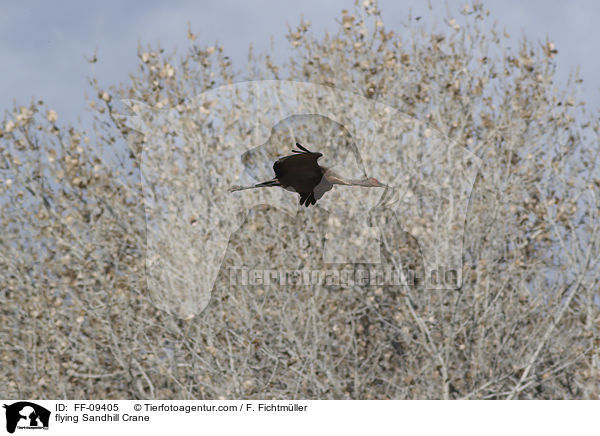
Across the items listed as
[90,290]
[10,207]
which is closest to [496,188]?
[90,290]

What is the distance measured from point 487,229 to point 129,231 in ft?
11.8

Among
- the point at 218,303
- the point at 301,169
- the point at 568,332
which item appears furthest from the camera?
the point at 568,332

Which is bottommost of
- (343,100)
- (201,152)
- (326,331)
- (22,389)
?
(22,389)

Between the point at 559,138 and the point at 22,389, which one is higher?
the point at 559,138

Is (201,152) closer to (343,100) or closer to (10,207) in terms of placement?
(343,100)

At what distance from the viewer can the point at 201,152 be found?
7.22m

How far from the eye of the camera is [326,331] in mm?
7188

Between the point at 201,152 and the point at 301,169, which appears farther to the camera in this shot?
the point at 201,152

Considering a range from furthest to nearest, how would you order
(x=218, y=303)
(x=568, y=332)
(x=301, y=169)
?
1. (x=568, y=332)
2. (x=218, y=303)
3. (x=301, y=169)

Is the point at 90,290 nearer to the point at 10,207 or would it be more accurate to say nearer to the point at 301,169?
the point at 10,207

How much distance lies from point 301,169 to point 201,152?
3.67 meters

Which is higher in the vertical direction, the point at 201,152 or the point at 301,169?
the point at 201,152

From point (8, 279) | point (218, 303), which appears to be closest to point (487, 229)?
point (218, 303)

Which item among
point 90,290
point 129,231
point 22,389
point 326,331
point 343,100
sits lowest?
point 22,389
